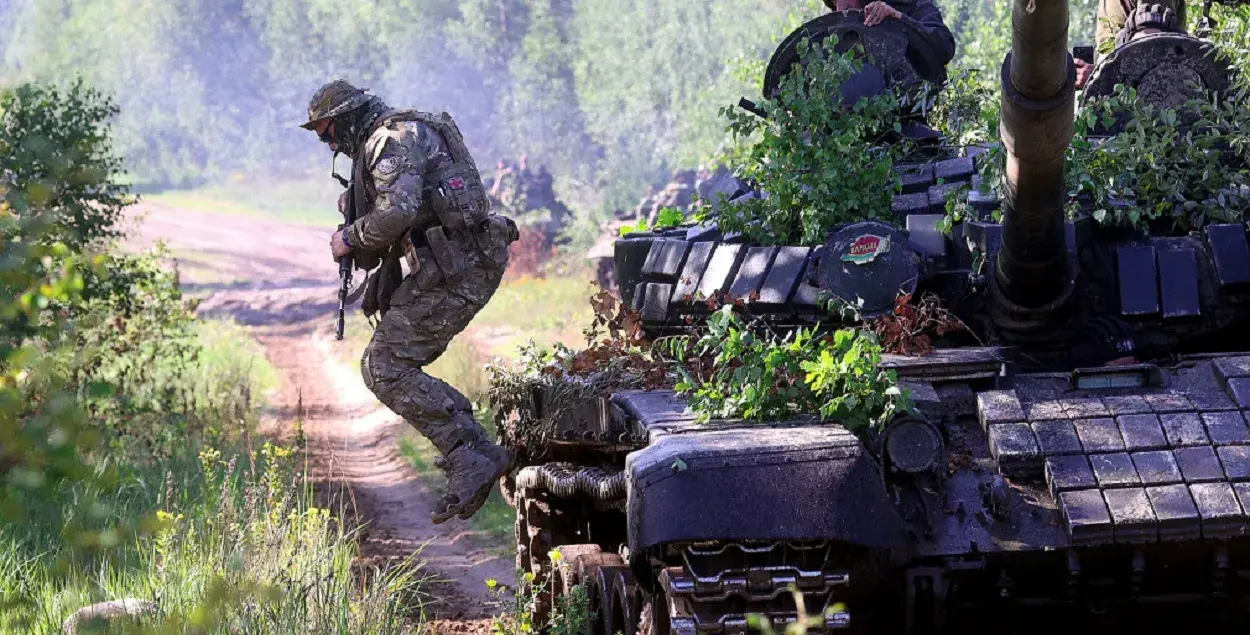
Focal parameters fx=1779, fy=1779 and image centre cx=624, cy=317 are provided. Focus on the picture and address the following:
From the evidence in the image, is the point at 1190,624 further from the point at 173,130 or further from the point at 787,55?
the point at 173,130

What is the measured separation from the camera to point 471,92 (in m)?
45.0

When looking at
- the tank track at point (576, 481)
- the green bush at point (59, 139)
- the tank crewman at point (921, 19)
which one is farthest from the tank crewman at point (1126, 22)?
the green bush at point (59, 139)

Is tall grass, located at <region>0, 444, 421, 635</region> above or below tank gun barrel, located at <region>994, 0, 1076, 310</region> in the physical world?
below

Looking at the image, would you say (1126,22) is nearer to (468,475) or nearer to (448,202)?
(448,202)

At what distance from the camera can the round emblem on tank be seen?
24.2ft

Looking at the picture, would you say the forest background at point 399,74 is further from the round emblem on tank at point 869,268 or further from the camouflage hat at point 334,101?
the round emblem on tank at point 869,268

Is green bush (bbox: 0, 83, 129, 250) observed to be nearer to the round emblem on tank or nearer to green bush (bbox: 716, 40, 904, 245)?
green bush (bbox: 716, 40, 904, 245)

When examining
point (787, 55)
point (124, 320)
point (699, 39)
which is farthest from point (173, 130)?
point (787, 55)

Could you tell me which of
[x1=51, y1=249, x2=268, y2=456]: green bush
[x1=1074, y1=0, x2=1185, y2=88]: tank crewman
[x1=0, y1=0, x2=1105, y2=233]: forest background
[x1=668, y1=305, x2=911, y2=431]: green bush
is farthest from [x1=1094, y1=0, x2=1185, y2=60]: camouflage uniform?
[x1=0, y1=0, x2=1105, y2=233]: forest background

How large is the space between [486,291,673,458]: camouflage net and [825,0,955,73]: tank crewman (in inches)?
86.9

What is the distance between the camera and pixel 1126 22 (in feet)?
31.4

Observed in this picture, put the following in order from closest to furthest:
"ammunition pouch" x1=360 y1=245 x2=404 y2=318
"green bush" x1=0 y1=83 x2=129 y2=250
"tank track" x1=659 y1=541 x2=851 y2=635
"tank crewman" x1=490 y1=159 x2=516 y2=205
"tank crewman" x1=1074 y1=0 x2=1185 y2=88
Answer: "tank track" x1=659 y1=541 x2=851 y2=635 < "ammunition pouch" x1=360 y1=245 x2=404 y2=318 < "tank crewman" x1=1074 y1=0 x2=1185 y2=88 < "green bush" x1=0 y1=83 x2=129 y2=250 < "tank crewman" x1=490 y1=159 x2=516 y2=205

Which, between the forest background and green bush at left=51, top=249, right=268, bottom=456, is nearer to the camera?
green bush at left=51, top=249, right=268, bottom=456

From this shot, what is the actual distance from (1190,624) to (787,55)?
4200 mm
